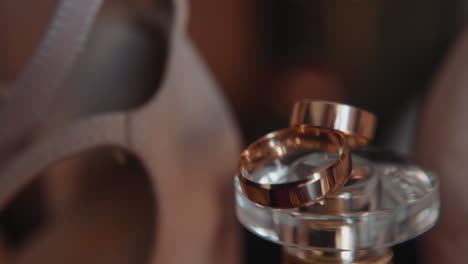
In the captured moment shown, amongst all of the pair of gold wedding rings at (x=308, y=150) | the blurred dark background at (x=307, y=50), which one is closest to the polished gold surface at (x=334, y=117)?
the pair of gold wedding rings at (x=308, y=150)

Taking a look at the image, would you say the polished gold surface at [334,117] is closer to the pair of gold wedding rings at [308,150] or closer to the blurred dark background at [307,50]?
the pair of gold wedding rings at [308,150]

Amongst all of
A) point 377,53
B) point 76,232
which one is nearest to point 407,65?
point 377,53

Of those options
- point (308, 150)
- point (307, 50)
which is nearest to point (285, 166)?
point (308, 150)

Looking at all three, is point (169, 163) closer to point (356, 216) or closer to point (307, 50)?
→ point (356, 216)

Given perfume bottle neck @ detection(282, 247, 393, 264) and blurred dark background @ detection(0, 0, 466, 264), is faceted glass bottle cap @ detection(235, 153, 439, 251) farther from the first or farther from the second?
blurred dark background @ detection(0, 0, 466, 264)

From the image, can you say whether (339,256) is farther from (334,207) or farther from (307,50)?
(307,50)

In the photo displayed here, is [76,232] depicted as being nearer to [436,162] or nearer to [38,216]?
[38,216]

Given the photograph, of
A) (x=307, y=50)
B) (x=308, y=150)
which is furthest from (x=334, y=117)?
(x=307, y=50)

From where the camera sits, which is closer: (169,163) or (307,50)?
(169,163)
